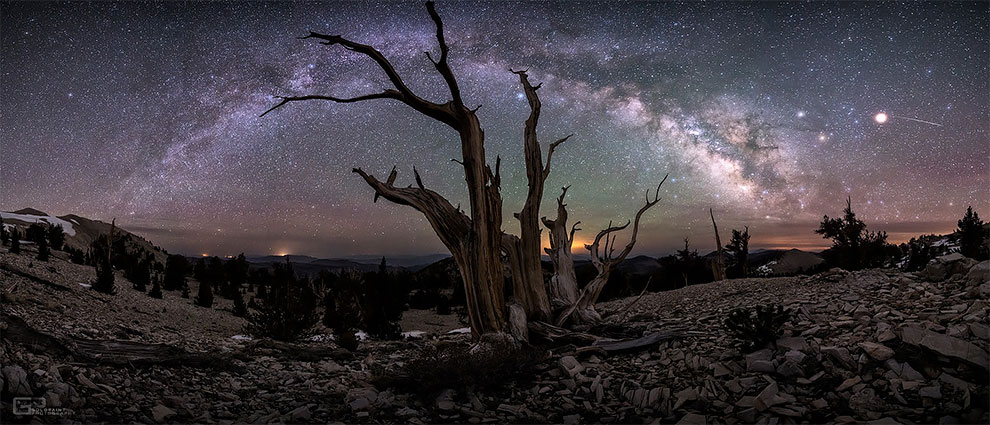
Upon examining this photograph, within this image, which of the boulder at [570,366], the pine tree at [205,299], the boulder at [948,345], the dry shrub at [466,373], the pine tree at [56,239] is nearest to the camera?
the boulder at [948,345]

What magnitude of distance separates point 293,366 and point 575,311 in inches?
180

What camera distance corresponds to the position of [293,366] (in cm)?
611

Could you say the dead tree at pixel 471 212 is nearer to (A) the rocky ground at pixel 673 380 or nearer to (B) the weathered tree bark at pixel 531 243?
(B) the weathered tree bark at pixel 531 243

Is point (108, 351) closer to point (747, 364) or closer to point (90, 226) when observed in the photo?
point (747, 364)

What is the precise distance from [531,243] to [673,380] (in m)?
3.48

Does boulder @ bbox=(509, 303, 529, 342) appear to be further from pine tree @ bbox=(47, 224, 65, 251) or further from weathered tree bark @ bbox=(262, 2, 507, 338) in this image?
pine tree @ bbox=(47, 224, 65, 251)

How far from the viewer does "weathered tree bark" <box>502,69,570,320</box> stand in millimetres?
7180

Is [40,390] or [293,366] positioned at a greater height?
[40,390]

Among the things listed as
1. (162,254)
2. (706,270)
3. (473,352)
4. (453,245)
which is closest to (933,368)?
(473,352)

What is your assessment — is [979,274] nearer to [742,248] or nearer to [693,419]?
[693,419]

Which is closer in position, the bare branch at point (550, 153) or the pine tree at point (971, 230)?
the bare branch at point (550, 153)

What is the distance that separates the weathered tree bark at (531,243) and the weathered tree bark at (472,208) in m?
0.56

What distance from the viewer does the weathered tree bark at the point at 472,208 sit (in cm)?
647

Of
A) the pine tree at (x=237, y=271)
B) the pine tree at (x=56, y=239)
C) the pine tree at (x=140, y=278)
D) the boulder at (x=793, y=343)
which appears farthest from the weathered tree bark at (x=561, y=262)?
the pine tree at (x=56, y=239)
